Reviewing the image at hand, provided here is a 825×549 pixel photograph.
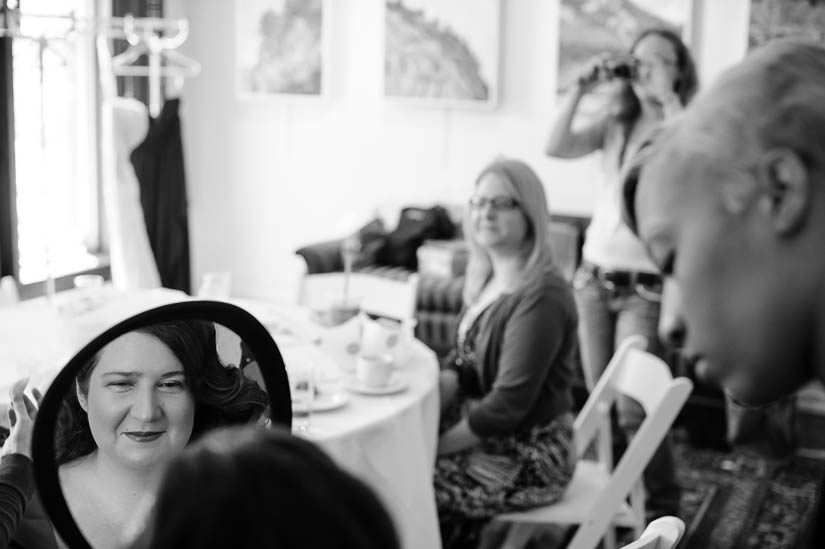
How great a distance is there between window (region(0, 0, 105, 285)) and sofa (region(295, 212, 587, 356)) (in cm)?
129

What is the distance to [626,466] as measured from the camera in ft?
7.93

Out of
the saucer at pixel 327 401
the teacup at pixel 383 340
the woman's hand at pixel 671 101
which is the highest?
the woman's hand at pixel 671 101

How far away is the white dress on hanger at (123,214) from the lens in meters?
3.95

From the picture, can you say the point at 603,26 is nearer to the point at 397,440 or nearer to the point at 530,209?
the point at 530,209

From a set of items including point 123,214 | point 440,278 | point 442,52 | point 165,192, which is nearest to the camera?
point 123,214

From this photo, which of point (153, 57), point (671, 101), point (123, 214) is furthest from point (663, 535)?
point (153, 57)

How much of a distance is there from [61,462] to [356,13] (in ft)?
17.8

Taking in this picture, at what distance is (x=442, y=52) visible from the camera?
19.7ft

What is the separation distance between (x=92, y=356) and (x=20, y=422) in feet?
0.85

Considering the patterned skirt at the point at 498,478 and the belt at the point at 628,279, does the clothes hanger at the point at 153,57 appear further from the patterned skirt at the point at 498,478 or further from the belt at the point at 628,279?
the patterned skirt at the point at 498,478

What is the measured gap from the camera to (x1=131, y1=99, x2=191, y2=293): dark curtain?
4816 millimetres

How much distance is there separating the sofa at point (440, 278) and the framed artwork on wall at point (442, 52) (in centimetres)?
90

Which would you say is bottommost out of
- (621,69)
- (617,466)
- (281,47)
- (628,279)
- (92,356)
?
(617,466)

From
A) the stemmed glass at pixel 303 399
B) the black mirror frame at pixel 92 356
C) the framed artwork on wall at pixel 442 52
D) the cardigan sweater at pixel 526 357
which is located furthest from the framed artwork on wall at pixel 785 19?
the black mirror frame at pixel 92 356
